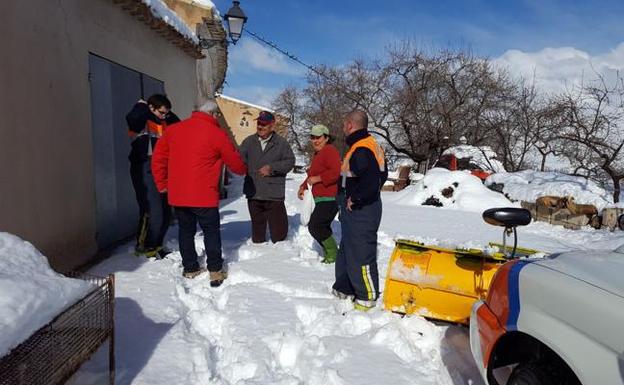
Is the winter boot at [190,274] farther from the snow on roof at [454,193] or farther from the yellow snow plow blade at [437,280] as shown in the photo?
the snow on roof at [454,193]

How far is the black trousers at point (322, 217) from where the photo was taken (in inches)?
216

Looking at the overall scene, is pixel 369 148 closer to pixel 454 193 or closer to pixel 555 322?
pixel 555 322

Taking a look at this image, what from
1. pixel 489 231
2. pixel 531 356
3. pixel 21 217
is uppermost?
pixel 21 217

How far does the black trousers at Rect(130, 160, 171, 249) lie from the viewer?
5184 mm

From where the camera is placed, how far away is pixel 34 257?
7.48ft

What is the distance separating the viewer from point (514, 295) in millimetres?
2480

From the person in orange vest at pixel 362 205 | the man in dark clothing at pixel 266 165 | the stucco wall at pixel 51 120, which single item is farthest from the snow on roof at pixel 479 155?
the stucco wall at pixel 51 120

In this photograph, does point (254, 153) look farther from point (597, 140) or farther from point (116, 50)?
point (597, 140)

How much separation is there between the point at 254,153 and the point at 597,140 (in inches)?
365

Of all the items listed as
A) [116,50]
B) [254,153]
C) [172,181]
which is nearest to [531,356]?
[172,181]

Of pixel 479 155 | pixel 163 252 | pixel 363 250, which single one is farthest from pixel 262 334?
pixel 479 155

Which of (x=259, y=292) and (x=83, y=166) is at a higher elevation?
(x=83, y=166)

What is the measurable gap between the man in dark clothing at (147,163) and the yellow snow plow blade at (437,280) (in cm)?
274

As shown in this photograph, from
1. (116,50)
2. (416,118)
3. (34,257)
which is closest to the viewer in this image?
(34,257)
